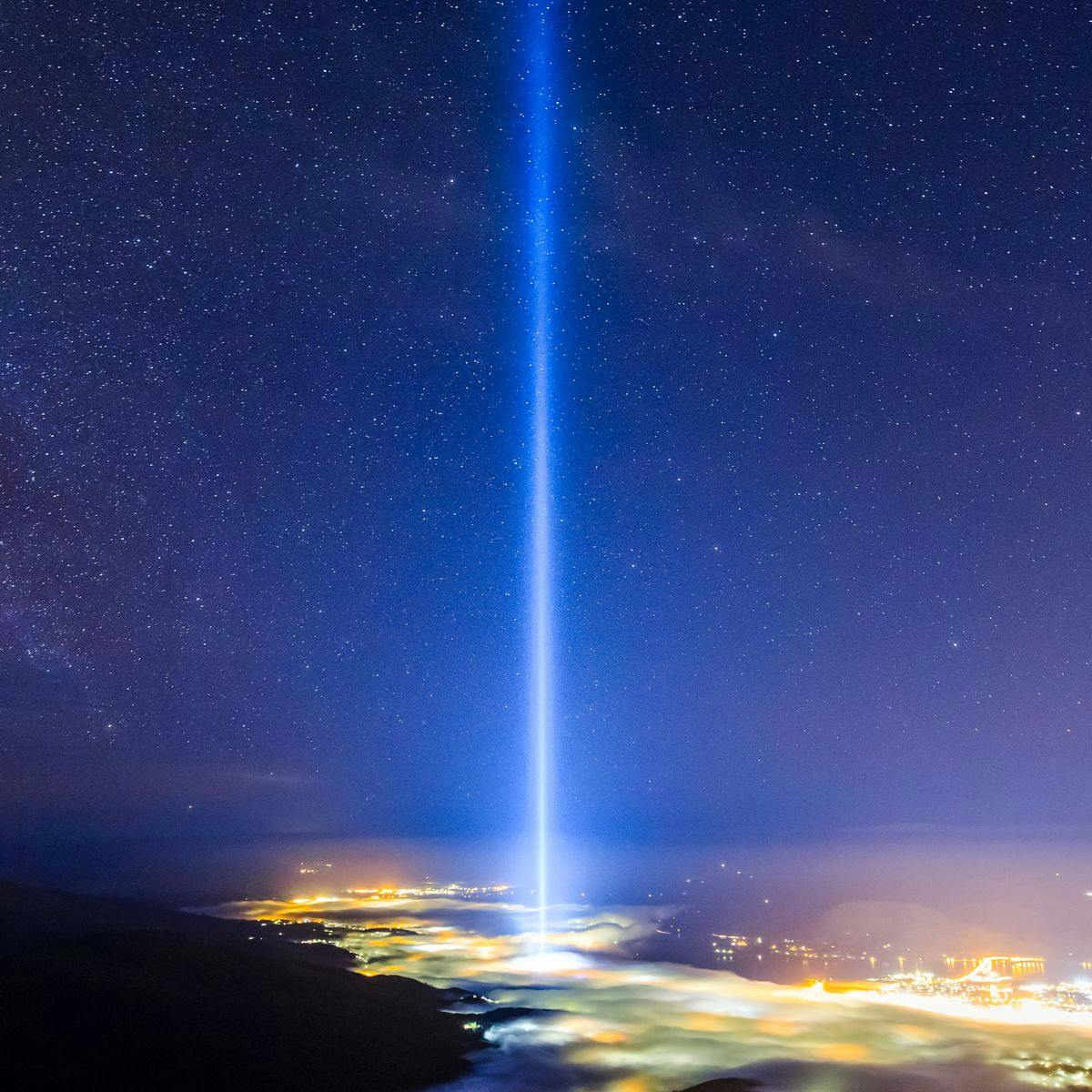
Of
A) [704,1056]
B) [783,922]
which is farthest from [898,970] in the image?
[704,1056]

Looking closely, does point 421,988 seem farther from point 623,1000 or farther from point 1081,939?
point 1081,939

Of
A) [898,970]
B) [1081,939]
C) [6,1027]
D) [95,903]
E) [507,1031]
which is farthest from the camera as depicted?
[1081,939]

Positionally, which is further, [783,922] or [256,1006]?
[783,922]

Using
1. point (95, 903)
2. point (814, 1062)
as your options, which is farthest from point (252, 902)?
point (814, 1062)

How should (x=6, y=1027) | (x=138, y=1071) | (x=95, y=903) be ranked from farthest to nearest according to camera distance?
(x=95, y=903)
(x=6, y=1027)
(x=138, y=1071)

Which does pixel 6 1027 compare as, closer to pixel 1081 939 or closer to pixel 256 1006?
pixel 256 1006

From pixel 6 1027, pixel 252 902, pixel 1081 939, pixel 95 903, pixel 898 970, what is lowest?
pixel 1081 939

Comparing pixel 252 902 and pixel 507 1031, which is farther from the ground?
pixel 507 1031
